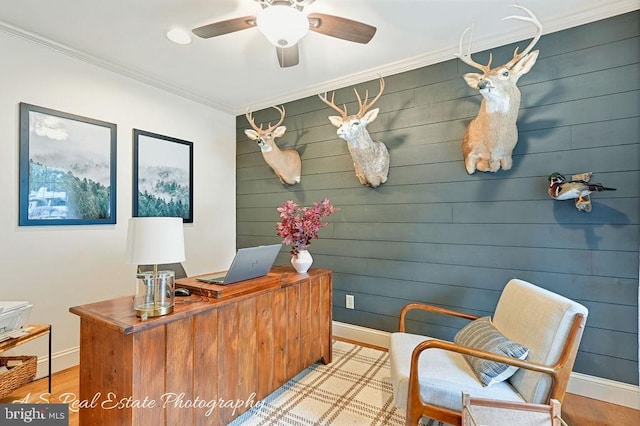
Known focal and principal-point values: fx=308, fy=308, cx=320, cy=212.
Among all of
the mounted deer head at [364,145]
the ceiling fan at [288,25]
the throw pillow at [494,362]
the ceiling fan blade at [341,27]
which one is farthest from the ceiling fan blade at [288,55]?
the throw pillow at [494,362]

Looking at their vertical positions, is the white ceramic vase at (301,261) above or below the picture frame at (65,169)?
below

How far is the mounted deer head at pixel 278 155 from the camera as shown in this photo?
320 centimetres

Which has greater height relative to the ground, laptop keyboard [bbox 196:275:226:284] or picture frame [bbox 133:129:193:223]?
picture frame [bbox 133:129:193:223]

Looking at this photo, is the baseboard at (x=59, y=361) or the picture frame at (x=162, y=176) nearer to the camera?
the baseboard at (x=59, y=361)

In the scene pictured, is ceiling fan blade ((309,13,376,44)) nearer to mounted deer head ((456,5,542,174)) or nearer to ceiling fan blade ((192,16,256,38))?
ceiling fan blade ((192,16,256,38))

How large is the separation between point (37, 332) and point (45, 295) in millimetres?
589

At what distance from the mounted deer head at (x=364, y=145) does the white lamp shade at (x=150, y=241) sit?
1.68 metres

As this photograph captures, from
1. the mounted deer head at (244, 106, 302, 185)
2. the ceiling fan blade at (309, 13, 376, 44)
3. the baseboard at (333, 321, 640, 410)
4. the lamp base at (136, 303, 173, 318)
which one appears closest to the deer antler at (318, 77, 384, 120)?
the mounted deer head at (244, 106, 302, 185)

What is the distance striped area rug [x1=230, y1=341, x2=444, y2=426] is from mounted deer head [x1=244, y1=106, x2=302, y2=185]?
6.38 feet

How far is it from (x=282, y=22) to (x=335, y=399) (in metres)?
2.37

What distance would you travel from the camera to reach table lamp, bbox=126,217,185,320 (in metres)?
1.39

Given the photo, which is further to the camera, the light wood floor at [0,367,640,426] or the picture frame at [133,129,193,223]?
the picture frame at [133,129,193,223]

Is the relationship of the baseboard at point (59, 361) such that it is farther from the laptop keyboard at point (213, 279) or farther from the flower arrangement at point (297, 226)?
the flower arrangement at point (297, 226)

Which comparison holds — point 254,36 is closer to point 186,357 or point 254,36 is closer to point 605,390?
point 186,357
